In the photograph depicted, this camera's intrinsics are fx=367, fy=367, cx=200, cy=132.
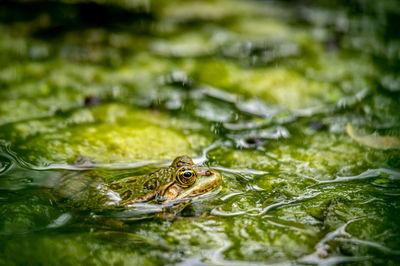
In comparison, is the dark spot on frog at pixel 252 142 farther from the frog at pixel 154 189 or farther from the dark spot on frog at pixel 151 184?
the dark spot on frog at pixel 151 184

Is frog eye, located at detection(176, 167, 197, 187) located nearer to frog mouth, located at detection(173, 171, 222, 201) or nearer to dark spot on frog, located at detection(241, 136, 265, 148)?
frog mouth, located at detection(173, 171, 222, 201)

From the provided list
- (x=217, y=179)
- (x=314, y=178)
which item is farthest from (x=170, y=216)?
(x=314, y=178)

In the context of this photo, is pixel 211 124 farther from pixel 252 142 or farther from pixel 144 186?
pixel 144 186

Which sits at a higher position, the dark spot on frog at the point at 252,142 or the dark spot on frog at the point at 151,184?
the dark spot on frog at the point at 252,142

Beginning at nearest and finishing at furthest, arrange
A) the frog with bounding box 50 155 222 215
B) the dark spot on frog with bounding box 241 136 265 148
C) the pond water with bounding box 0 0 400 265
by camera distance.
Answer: the pond water with bounding box 0 0 400 265
the frog with bounding box 50 155 222 215
the dark spot on frog with bounding box 241 136 265 148

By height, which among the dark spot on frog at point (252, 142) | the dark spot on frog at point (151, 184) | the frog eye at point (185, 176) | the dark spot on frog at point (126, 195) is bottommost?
the dark spot on frog at point (126, 195)

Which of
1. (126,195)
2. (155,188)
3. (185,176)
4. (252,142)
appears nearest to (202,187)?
(185,176)

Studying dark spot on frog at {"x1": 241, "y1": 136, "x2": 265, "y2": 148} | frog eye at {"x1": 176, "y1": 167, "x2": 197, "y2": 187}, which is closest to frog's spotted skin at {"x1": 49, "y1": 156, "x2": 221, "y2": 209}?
frog eye at {"x1": 176, "y1": 167, "x2": 197, "y2": 187}

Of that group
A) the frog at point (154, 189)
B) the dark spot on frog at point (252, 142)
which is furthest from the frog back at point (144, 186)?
the dark spot on frog at point (252, 142)
